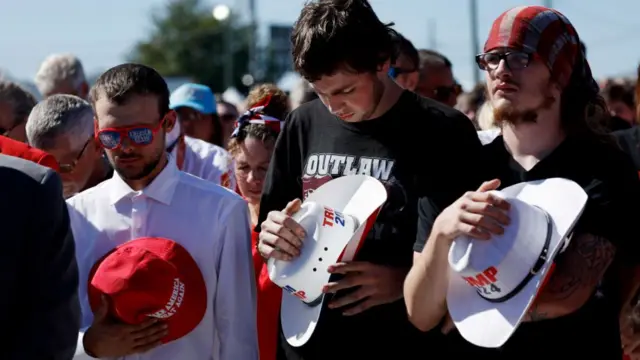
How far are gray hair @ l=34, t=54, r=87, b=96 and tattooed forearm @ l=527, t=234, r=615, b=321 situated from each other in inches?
196

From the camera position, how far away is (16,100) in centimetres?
530

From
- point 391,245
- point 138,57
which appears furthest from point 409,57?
point 138,57

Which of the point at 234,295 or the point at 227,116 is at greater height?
the point at 234,295

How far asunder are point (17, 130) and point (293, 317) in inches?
101

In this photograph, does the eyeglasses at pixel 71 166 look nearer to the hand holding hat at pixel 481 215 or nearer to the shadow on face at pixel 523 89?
the shadow on face at pixel 523 89

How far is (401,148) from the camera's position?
10.7 ft

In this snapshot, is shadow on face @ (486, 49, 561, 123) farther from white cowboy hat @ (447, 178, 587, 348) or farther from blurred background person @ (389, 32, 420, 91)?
blurred background person @ (389, 32, 420, 91)

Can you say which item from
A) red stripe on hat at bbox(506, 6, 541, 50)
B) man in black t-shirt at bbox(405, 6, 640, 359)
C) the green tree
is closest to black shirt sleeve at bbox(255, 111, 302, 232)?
man in black t-shirt at bbox(405, 6, 640, 359)

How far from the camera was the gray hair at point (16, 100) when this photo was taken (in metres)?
5.27

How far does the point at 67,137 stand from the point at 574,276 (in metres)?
2.70

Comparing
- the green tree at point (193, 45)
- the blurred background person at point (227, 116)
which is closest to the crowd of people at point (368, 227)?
the blurred background person at point (227, 116)

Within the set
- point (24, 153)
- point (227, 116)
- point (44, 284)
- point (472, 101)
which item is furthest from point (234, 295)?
point (227, 116)

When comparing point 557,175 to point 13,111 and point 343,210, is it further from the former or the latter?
point 13,111

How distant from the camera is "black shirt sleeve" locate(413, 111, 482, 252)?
10.1 feet
